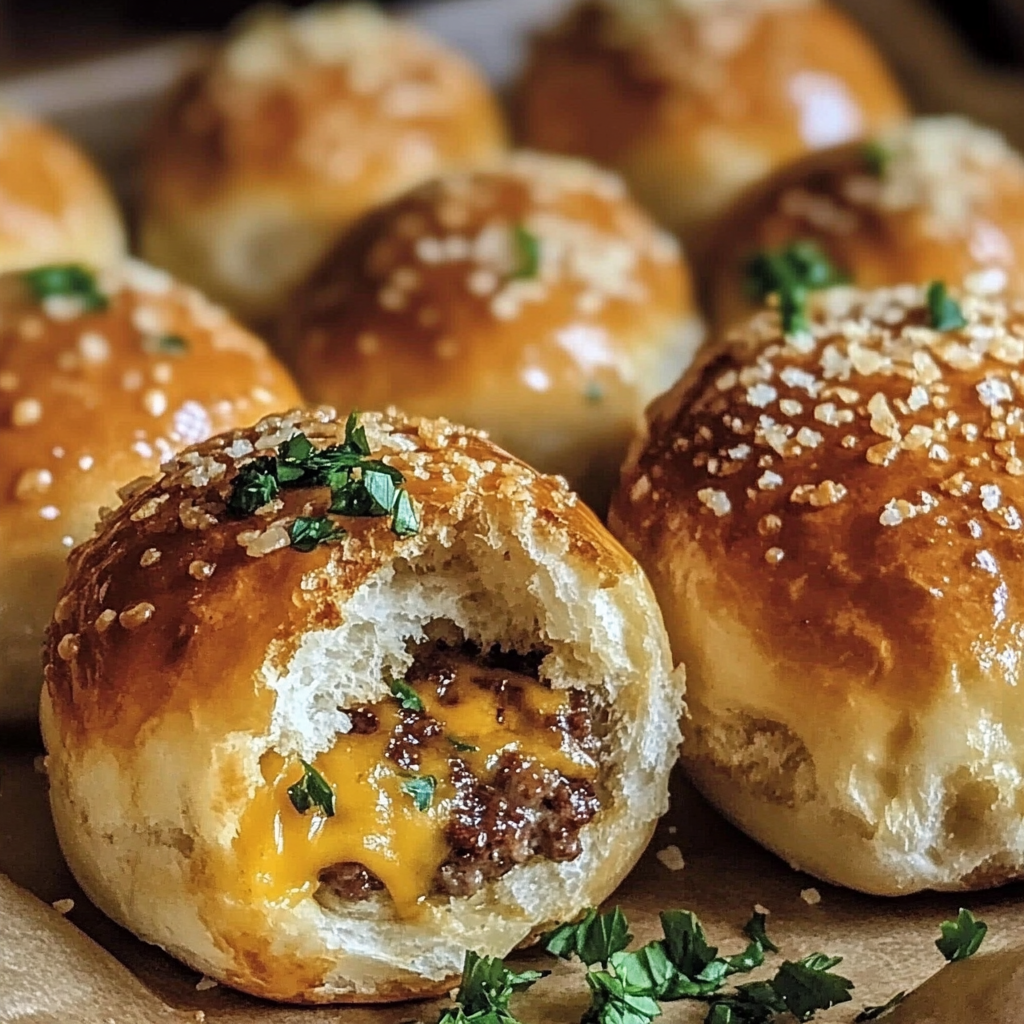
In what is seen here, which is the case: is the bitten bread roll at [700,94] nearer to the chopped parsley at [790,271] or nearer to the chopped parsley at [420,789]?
the chopped parsley at [790,271]

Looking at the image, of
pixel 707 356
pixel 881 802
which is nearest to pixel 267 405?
pixel 707 356

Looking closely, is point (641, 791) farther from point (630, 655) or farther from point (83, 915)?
point (83, 915)

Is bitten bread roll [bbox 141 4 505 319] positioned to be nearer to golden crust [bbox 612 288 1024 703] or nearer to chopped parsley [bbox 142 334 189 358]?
chopped parsley [bbox 142 334 189 358]

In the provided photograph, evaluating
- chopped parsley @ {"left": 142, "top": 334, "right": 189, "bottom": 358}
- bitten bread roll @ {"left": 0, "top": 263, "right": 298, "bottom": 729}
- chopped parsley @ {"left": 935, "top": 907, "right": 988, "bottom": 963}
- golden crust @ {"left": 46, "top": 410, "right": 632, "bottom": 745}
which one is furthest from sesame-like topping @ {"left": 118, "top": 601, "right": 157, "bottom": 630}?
chopped parsley @ {"left": 935, "top": 907, "right": 988, "bottom": 963}

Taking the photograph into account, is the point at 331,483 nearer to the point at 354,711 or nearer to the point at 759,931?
the point at 354,711

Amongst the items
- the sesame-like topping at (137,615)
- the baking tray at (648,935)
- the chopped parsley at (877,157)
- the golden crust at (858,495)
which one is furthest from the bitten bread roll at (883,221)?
the sesame-like topping at (137,615)

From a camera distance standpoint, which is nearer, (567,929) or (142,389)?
(567,929)

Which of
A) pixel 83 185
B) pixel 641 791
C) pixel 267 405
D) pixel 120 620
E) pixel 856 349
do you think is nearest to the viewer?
pixel 120 620
